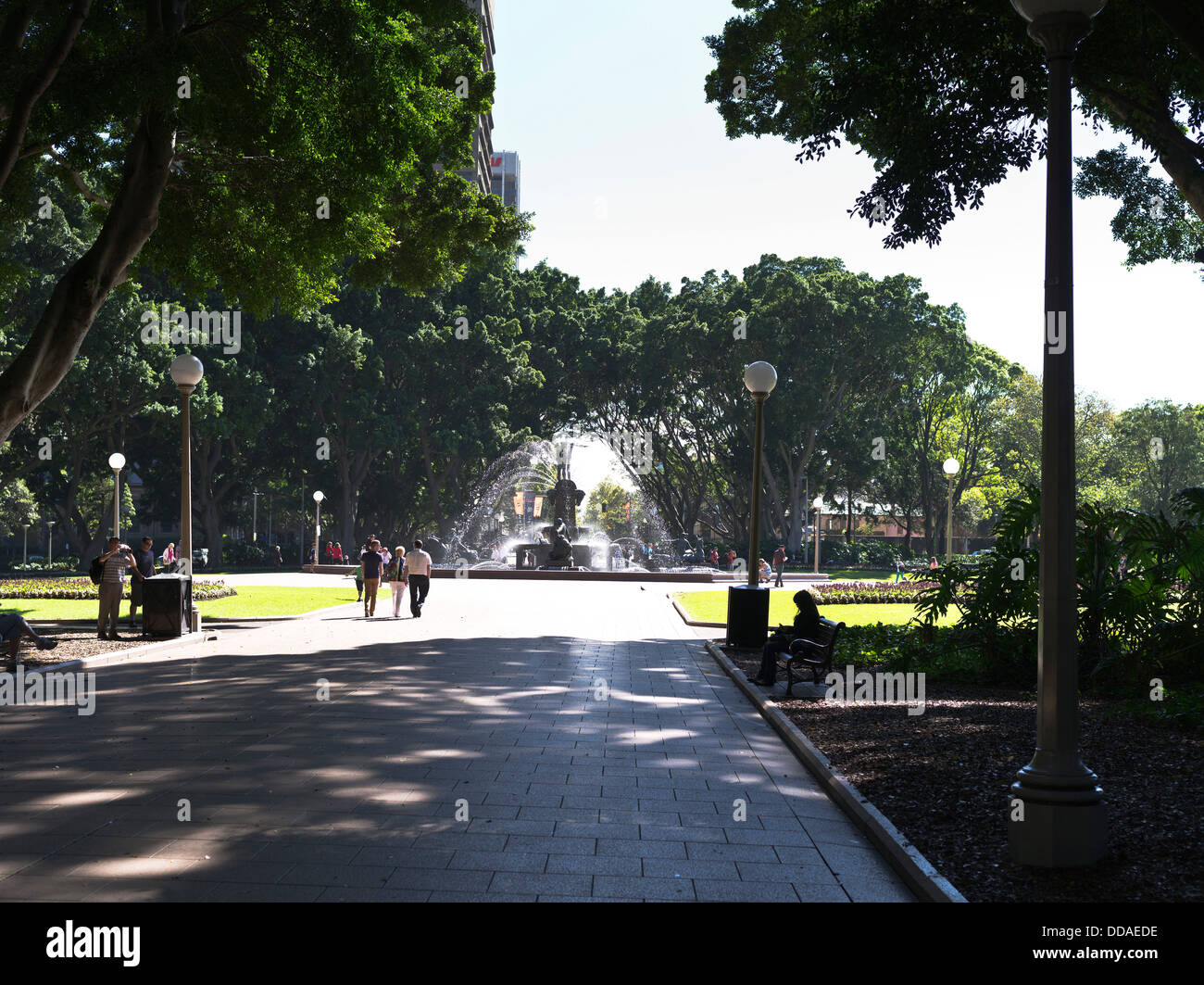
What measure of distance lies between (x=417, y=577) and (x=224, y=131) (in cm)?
988

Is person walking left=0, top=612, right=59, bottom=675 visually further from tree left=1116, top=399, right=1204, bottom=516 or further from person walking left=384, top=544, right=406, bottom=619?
tree left=1116, top=399, right=1204, bottom=516

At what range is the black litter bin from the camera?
17.0m

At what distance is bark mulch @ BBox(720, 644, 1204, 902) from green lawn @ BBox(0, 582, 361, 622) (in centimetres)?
1432

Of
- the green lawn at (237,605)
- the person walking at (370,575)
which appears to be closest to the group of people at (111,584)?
the green lawn at (237,605)

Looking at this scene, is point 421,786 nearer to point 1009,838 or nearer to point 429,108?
point 1009,838

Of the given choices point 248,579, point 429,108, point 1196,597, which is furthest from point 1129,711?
point 248,579

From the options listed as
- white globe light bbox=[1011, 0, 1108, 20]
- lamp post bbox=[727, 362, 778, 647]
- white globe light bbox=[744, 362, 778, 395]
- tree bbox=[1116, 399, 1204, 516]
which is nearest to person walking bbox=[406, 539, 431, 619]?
lamp post bbox=[727, 362, 778, 647]

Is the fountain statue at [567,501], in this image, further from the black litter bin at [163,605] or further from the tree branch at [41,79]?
the tree branch at [41,79]

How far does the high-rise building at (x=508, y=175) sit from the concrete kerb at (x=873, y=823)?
164 m

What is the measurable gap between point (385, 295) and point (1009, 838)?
169 feet

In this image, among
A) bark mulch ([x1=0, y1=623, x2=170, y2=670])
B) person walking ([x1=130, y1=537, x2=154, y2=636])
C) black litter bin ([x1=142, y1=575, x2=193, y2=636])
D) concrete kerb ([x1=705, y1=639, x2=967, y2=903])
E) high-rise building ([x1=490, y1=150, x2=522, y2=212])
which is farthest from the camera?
high-rise building ([x1=490, y1=150, x2=522, y2=212])

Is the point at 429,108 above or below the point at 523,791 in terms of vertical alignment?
above

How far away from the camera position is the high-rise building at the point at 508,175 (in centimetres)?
16838

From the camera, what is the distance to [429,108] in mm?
17328
